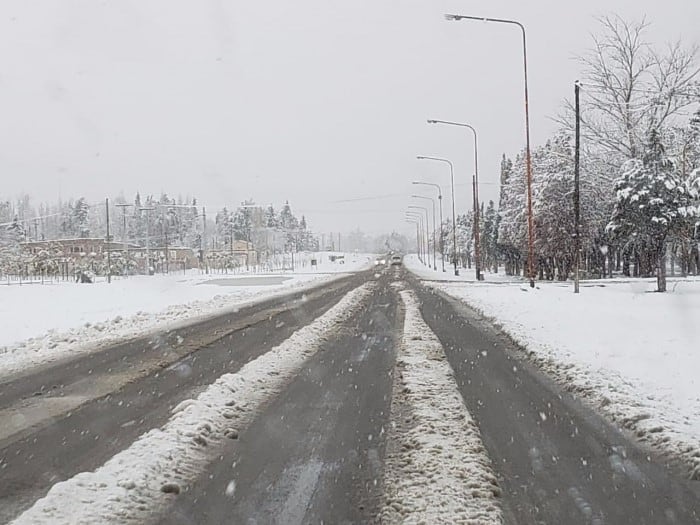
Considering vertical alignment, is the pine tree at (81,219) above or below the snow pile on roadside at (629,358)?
above

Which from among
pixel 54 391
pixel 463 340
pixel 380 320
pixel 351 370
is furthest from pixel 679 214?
pixel 54 391

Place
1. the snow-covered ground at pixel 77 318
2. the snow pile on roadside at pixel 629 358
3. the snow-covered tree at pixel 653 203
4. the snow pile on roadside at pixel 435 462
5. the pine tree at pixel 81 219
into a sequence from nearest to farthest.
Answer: the snow pile on roadside at pixel 435 462
the snow pile on roadside at pixel 629 358
the snow-covered ground at pixel 77 318
the snow-covered tree at pixel 653 203
the pine tree at pixel 81 219

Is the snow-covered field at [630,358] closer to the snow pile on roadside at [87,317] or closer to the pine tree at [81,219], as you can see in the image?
the snow pile on roadside at [87,317]

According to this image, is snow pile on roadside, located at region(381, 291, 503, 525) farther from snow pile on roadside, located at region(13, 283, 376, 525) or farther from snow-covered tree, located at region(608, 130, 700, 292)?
snow-covered tree, located at region(608, 130, 700, 292)

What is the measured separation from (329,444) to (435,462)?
3.92 ft

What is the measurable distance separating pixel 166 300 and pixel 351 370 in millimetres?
20984

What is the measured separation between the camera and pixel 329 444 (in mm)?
6578

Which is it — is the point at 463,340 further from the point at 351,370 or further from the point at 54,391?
the point at 54,391

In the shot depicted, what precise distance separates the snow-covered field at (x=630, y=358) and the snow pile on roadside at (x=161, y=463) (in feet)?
13.3

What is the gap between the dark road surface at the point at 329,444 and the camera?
16.1ft

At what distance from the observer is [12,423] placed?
302 inches

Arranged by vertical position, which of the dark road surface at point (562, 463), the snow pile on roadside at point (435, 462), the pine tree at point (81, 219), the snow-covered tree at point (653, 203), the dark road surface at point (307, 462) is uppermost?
the pine tree at point (81, 219)

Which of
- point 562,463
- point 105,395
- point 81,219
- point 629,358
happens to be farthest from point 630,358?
point 81,219

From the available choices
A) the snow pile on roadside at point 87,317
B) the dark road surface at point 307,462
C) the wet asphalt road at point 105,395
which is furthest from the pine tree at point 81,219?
the dark road surface at point 307,462
